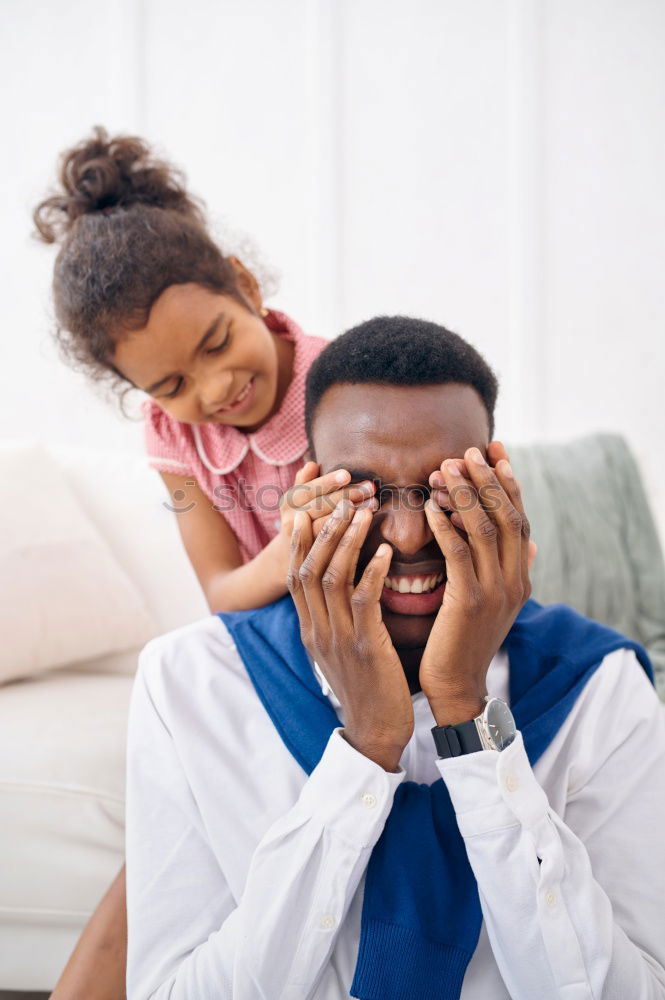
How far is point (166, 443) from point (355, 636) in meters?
1.04

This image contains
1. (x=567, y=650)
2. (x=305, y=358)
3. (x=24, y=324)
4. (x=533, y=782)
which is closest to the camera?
(x=533, y=782)

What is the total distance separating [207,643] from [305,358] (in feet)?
2.64

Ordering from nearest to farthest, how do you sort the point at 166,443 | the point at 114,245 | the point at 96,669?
the point at 114,245 < the point at 166,443 < the point at 96,669

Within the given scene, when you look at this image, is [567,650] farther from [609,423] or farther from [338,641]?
[609,423]

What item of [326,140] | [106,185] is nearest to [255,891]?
[106,185]

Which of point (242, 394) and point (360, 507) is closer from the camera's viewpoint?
point (360, 507)

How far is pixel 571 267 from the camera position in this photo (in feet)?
11.8

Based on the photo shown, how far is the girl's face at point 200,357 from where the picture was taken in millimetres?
1680

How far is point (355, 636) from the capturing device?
3.71 ft

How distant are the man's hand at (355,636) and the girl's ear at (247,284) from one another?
0.93 metres

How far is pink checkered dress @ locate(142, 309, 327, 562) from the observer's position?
1.86m

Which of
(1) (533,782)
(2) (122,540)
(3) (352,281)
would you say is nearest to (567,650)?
(1) (533,782)

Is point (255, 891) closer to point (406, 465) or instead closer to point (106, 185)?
point (406, 465)

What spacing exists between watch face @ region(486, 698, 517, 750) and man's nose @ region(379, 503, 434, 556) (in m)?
0.25
